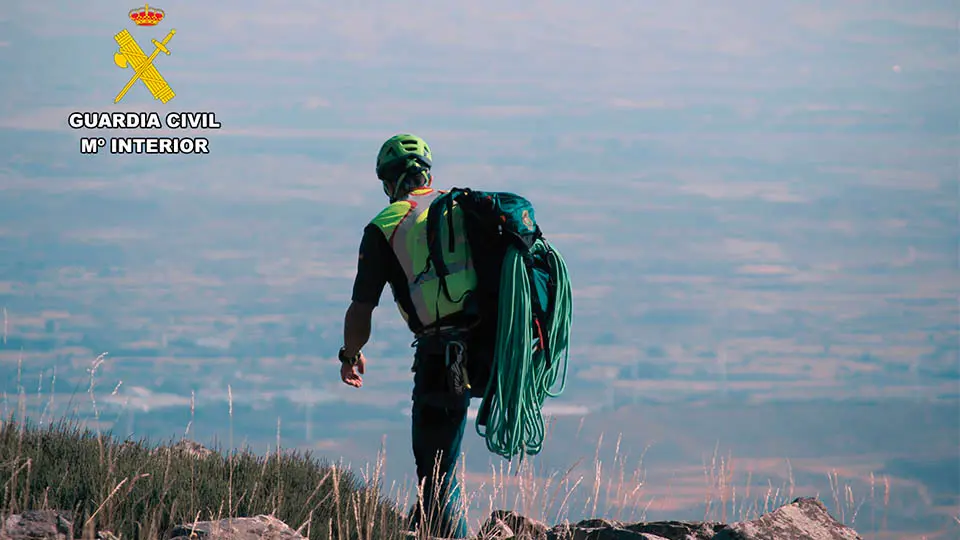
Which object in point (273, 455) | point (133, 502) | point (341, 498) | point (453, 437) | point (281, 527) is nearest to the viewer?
point (281, 527)

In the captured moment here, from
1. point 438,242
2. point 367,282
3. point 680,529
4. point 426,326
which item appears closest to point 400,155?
point 438,242

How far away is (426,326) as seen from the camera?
8102mm

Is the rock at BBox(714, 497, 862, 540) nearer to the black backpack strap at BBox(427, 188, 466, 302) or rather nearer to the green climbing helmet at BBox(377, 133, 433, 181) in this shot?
the black backpack strap at BBox(427, 188, 466, 302)

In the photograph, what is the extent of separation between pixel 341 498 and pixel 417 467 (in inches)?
32.2

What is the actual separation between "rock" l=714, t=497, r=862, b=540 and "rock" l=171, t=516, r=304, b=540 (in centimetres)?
262

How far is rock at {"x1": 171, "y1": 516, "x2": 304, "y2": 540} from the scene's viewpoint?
6.41 m

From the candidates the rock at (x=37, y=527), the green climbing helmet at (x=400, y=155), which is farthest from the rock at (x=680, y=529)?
the rock at (x=37, y=527)

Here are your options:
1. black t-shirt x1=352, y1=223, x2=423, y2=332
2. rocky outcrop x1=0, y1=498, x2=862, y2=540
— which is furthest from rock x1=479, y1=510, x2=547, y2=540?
black t-shirt x1=352, y1=223, x2=423, y2=332

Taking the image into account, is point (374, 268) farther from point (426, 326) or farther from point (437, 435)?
point (437, 435)

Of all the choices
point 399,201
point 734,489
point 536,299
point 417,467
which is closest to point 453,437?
point 417,467

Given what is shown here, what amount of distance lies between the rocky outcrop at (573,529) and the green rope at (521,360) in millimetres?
571

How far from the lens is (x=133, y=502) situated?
759cm

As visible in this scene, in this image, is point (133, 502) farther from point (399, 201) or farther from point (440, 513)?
point (399, 201)

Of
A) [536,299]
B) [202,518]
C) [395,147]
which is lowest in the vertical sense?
[202,518]
